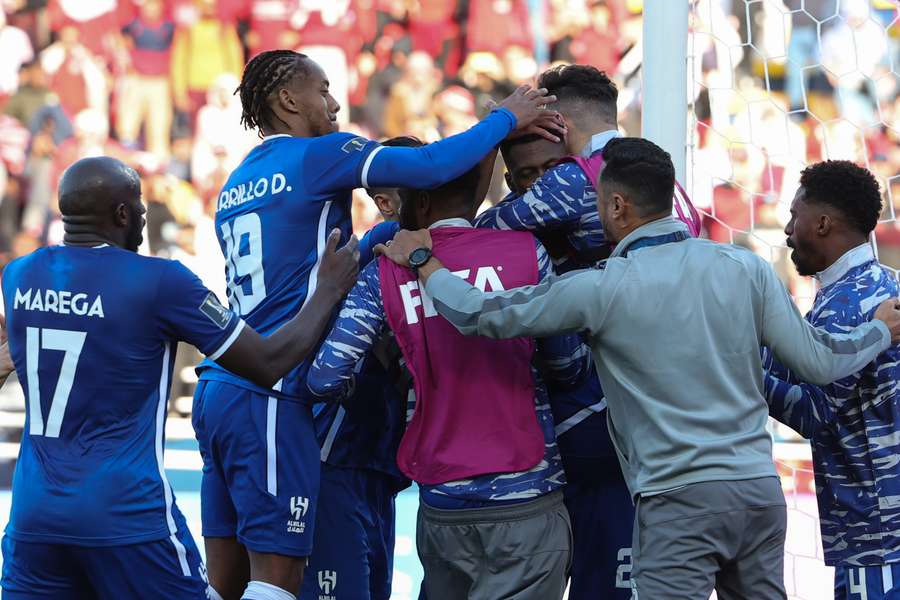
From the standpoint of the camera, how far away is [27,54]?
10172 mm

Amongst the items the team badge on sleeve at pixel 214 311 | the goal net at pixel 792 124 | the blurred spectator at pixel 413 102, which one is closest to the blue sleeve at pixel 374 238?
the team badge on sleeve at pixel 214 311

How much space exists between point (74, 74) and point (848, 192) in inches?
337

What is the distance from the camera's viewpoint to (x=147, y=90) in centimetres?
1018

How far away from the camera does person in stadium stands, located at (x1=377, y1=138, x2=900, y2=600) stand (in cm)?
251

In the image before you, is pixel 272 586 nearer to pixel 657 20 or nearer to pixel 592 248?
pixel 592 248

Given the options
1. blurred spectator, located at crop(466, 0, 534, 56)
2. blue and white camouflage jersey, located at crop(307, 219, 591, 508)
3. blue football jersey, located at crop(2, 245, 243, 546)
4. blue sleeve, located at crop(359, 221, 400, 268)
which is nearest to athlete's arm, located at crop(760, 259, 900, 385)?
blue and white camouflage jersey, located at crop(307, 219, 591, 508)

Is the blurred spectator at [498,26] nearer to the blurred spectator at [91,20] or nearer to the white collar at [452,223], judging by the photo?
the blurred spectator at [91,20]

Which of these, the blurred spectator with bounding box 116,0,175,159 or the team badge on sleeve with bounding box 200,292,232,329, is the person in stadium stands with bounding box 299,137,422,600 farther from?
the blurred spectator with bounding box 116,0,175,159

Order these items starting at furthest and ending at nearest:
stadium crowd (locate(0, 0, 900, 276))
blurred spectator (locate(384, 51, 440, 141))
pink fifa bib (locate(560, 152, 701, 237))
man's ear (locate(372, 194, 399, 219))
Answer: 1. blurred spectator (locate(384, 51, 440, 141))
2. stadium crowd (locate(0, 0, 900, 276))
3. man's ear (locate(372, 194, 399, 219))
4. pink fifa bib (locate(560, 152, 701, 237))


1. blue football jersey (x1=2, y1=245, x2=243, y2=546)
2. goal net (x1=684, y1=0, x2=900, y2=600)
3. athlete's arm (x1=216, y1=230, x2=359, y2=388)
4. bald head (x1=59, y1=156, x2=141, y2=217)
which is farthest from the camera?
goal net (x1=684, y1=0, x2=900, y2=600)

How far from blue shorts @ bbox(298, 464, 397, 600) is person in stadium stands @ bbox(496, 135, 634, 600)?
1.97ft

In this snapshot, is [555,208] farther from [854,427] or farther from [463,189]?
[854,427]

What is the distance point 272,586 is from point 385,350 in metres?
0.71

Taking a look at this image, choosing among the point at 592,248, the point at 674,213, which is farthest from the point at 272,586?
the point at 674,213
